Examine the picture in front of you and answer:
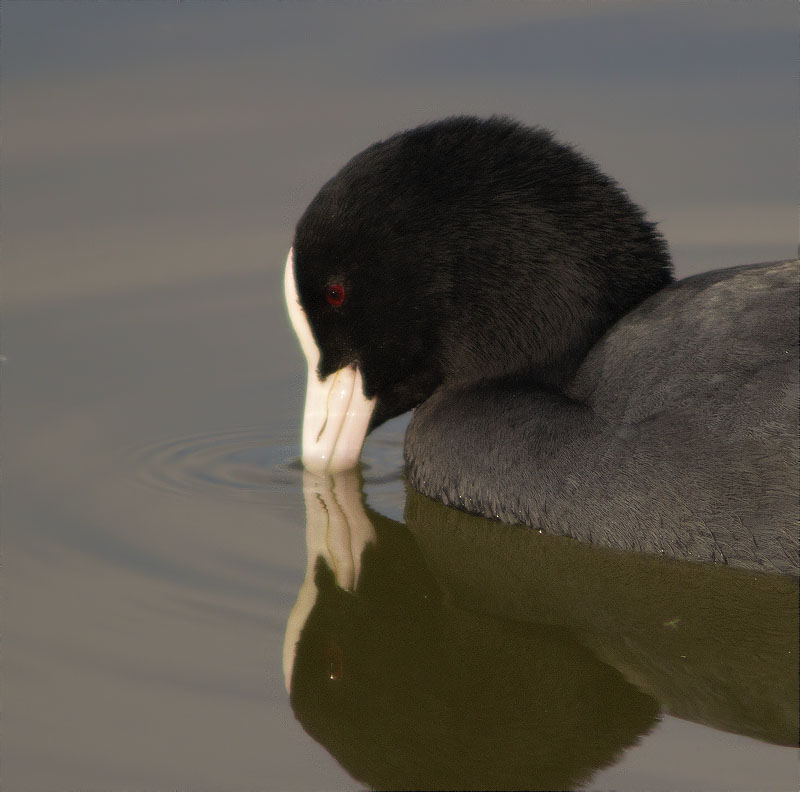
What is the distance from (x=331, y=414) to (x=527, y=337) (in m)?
0.69

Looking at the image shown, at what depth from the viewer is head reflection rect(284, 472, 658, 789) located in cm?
384

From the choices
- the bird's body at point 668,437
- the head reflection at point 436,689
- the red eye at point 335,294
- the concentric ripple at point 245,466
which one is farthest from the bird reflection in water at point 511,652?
the red eye at point 335,294

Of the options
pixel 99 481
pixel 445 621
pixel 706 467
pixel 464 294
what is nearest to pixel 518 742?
pixel 445 621

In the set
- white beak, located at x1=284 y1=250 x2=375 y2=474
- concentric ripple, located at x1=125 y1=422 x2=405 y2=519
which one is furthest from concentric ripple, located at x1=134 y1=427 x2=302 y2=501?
white beak, located at x1=284 y1=250 x2=375 y2=474

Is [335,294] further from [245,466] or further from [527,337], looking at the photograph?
[245,466]

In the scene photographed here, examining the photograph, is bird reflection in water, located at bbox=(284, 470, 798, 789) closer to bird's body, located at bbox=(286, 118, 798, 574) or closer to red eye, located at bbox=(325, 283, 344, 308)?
bird's body, located at bbox=(286, 118, 798, 574)

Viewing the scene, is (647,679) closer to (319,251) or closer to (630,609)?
(630,609)

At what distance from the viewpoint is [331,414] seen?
534 centimetres

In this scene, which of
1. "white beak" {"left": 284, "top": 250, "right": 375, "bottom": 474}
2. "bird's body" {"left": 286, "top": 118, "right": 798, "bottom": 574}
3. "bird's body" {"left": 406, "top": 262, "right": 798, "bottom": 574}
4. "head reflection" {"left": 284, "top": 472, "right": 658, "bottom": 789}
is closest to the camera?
"head reflection" {"left": 284, "top": 472, "right": 658, "bottom": 789}

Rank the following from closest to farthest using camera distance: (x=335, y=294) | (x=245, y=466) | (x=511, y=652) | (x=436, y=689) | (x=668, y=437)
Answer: (x=436, y=689) → (x=511, y=652) → (x=668, y=437) → (x=335, y=294) → (x=245, y=466)

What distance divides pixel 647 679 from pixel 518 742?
1.47 feet

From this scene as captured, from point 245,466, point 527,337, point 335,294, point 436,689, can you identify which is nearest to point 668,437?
point 527,337

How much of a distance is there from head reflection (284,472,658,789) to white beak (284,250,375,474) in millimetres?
550

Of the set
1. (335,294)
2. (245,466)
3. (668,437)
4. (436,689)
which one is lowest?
(245,466)
